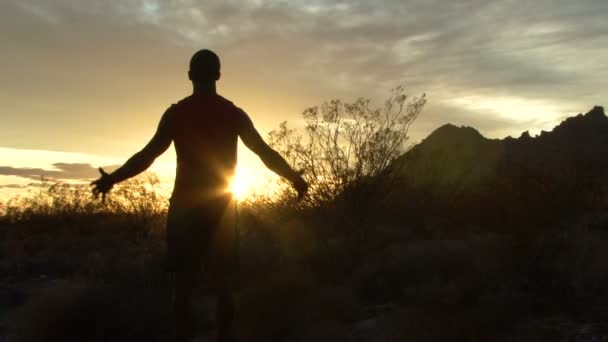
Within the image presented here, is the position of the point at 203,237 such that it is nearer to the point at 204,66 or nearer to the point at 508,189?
the point at 204,66

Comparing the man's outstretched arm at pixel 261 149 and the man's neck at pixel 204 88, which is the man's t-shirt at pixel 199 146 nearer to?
the man's neck at pixel 204 88

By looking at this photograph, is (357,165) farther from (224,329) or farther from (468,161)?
(468,161)

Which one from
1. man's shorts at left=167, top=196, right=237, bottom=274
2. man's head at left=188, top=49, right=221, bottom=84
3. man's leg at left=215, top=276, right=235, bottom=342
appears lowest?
man's leg at left=215, top=276, right=235, bottom=342

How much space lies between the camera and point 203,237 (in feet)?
16.2

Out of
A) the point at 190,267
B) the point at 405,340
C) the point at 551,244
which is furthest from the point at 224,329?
the point at 551,244

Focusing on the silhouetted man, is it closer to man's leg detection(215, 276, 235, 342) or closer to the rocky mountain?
man's leg detection(215, 276, 235, 342)

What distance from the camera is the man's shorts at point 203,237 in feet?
16.0

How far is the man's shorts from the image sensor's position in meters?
4.87

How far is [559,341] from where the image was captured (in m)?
5.47

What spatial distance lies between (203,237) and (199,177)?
477mm

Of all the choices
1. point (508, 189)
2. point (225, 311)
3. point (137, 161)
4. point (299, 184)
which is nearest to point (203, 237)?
point (225, 311)

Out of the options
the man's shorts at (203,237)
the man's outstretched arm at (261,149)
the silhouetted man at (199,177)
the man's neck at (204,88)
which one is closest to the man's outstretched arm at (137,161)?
the silhouetted man at (199,177)

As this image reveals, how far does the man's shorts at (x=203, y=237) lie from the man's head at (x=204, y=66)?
96 cm

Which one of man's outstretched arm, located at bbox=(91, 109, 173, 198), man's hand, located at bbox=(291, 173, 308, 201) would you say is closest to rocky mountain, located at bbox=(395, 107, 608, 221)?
man's hand, located at bbox=(291, 173, 308, 201)
